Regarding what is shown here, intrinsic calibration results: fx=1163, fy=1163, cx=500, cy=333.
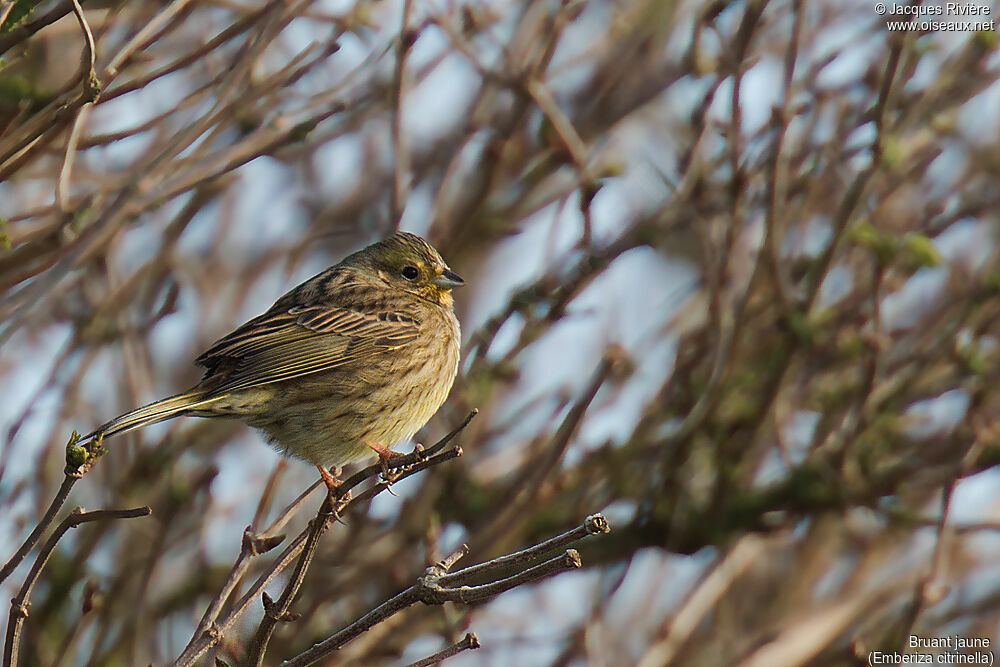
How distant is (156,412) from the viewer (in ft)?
13.5

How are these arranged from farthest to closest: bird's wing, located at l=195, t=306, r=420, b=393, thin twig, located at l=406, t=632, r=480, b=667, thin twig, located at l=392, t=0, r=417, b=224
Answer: bird's wing, located at l=195, t=306, r=420, b=393
thin twig, located at l=392, t=0, r=417, b=224
thin twig, located at l=406, t=632, r=480, b=667

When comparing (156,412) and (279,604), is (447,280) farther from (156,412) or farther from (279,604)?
(279,604)

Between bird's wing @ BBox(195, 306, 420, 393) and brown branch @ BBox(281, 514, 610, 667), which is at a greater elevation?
bird's wing @ BBox(195, 306, 420, 393)

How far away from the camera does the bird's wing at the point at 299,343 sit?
16.4ft

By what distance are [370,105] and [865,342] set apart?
2.57m

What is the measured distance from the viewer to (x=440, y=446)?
316 cm

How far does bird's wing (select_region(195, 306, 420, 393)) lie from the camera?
5000 mm

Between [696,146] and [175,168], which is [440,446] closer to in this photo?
[175,168]

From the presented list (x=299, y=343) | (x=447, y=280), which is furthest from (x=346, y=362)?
(x=447, y=280)

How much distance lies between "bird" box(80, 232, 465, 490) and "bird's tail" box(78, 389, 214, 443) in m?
0.02

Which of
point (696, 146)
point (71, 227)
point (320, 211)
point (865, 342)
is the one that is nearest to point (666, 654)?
point (865, 342)

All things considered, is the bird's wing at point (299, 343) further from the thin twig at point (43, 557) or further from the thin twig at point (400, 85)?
the thin twig at point (43, 557)

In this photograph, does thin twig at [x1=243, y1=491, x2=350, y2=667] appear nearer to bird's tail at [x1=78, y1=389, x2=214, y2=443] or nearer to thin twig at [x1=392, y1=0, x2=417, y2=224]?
bird's tail at [x1=78, y1=389, x2=214, y2=443]

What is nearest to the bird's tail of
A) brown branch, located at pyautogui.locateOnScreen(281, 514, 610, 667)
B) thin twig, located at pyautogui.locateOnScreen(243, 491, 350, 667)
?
thin twig, located at pyautogui.locateOnScreen(243, 491, 350, 667)
